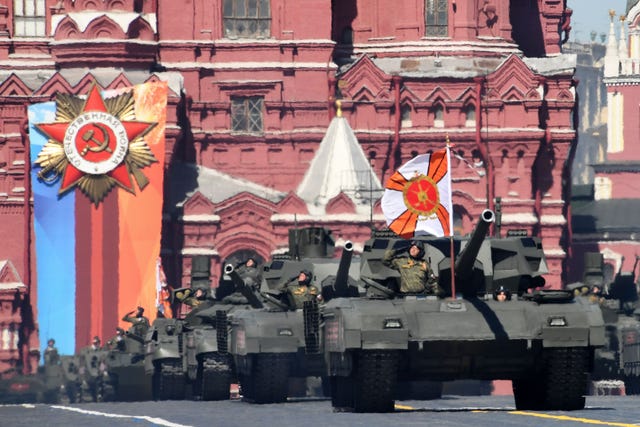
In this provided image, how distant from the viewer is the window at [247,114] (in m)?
80.9

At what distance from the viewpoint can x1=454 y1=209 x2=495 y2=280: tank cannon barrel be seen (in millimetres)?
29875

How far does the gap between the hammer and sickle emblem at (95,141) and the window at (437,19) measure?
1305 centimetres

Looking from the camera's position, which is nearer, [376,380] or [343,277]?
[376,380]

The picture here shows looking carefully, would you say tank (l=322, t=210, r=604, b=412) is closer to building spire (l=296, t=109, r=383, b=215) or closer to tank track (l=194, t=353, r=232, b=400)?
tank track (l=194, t=353, r=232, b=400)

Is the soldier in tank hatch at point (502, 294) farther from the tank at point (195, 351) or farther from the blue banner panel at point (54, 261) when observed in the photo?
the blue banner panel at point (54, 261)

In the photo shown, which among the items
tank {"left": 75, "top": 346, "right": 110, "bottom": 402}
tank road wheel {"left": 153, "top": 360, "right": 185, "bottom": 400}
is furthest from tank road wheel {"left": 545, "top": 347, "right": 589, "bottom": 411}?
tank {"left": 75, "top": 346, "right": 110, "bottom": 402}

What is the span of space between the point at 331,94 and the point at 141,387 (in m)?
29.7

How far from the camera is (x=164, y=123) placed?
77.4 metres

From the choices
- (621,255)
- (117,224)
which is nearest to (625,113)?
(621,255)

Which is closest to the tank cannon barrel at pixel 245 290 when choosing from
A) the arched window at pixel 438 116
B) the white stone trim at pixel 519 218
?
the white stone trim at pixel 519 218

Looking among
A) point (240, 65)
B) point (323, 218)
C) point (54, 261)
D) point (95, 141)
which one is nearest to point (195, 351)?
point (54, 261)

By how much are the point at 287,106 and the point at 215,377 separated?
38901 mm

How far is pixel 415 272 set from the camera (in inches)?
1246

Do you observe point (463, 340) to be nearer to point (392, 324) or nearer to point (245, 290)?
point (392, 324)
